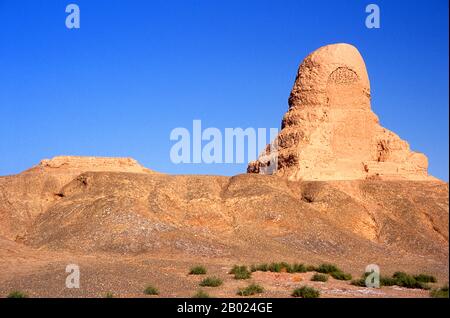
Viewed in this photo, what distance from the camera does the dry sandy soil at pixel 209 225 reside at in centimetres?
2342

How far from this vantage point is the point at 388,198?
31562 mm

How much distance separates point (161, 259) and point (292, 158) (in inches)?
519

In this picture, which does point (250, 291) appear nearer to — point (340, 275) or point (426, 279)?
point (340, 275)

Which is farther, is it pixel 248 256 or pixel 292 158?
pixel 292 158

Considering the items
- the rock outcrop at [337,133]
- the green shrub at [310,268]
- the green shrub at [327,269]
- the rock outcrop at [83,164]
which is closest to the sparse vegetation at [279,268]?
the green shrub at [310,268]

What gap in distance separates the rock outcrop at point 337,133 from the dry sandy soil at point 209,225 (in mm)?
1485

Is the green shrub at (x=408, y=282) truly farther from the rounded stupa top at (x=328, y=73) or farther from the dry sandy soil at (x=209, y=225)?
the rounded stupa top at (x=328, y=73)

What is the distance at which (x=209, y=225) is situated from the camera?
29.5m

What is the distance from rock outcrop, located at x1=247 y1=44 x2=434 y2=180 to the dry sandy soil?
1.49 m

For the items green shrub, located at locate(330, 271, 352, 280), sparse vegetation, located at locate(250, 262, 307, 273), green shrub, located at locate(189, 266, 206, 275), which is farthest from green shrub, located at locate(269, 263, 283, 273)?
green shrub, located at locate(189, 266, 206, 275)

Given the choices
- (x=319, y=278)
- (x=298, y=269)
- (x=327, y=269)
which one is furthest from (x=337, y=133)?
(x=319, y=278)

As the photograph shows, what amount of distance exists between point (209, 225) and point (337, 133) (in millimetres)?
10217
